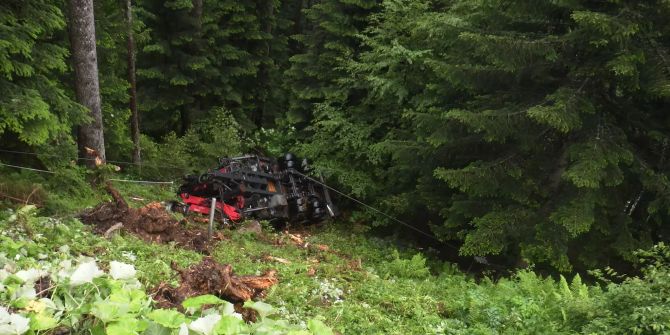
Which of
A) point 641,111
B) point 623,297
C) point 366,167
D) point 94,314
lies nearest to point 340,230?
point 366,167

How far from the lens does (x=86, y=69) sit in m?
9.86

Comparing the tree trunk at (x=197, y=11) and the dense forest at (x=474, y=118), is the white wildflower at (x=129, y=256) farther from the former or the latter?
the tree trunk at (x=197, y=11)

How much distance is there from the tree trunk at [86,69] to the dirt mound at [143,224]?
2.43m

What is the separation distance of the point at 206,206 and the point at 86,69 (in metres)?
4.01

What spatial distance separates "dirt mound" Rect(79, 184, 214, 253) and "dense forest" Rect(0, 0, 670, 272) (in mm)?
851

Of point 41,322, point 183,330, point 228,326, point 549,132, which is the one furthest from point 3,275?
point 549,132

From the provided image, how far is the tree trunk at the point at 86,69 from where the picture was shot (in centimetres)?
941

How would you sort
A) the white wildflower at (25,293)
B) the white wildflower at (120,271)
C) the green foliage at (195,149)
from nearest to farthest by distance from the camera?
1. the white wildflower at (25,293)
2. the white wildflower at (120,271)
3. the green foliage at (195,149)

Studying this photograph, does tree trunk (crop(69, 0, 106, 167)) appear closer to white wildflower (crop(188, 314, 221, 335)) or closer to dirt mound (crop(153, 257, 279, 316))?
dirt mound (crop(153, 257, 279, 316))

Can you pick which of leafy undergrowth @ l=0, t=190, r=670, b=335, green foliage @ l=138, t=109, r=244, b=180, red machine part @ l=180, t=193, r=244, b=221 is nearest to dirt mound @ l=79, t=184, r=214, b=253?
leafy undergrowth @ l=0, t=190, r=670, b=335

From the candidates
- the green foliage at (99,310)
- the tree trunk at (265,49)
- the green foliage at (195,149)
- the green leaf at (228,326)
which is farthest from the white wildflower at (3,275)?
the tree trunk at (265,49)

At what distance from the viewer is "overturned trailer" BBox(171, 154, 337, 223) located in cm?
1192

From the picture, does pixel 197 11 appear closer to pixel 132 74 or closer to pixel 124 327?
pixel 132 74

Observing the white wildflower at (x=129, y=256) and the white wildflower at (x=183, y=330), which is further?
the white wildflower at (x=129, y=256)
